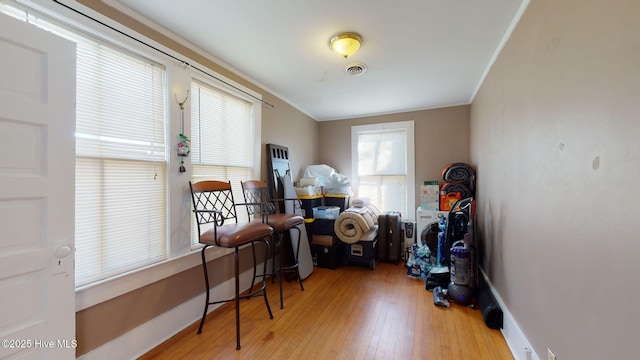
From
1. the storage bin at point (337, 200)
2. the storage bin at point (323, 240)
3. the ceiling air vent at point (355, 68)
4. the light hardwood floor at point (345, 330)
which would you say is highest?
the ceiling air vent at point (355, 68)

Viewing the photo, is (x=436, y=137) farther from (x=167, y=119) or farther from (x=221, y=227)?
(x=167, y=119)

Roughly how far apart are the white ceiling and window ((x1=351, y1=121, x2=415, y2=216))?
41.7 inches

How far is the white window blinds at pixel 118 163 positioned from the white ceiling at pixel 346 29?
17.8 inches

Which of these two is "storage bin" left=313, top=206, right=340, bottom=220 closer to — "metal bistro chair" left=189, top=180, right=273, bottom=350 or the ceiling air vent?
"metal bistro chair" left=189, top=180, right=273, bottom=350

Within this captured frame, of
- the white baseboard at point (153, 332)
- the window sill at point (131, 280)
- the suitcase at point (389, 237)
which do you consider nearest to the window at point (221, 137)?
the window sill at point (131, 280)

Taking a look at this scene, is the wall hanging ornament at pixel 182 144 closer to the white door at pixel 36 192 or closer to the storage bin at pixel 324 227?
the white door at pixel 36 192

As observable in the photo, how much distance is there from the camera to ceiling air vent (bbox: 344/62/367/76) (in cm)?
246

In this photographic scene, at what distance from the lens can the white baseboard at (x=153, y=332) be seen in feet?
4.99

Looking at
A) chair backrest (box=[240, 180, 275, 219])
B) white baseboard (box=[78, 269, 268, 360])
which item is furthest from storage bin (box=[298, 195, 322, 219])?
white baseboard (box=[78, 269, 268, 360])

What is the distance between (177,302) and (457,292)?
2612mm

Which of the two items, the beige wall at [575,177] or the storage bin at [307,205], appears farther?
the storage bin at [307,205]

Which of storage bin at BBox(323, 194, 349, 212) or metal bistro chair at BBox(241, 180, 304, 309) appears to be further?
storage bin at BBox(323, 194, 349, 212)

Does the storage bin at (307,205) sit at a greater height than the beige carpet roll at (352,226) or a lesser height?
greater

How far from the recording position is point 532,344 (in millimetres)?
1467
